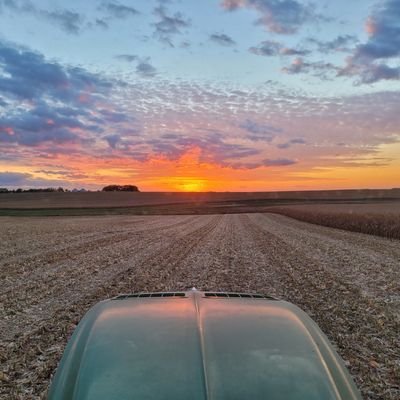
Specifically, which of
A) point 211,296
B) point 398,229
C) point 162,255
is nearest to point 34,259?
point 162,255

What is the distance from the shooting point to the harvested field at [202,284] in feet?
17.8

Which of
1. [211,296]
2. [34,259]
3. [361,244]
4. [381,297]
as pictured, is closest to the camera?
[211,296]

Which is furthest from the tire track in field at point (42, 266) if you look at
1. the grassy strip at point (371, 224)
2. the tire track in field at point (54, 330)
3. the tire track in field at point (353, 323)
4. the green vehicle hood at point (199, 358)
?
the grassy strip at point (371, 224)

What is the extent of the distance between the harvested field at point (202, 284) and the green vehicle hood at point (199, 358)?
2.48m

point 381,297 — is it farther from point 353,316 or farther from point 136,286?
point 136,286

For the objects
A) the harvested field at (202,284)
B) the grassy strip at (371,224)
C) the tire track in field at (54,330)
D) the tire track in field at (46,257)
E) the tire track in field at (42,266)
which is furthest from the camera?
the grassy strip at (371,224)

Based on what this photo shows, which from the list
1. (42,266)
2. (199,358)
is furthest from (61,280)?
(199,358)

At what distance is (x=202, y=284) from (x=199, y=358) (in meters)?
7.70

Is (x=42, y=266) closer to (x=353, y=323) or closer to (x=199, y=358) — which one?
(x=353, y=323)

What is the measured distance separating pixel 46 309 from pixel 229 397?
686 centimetres

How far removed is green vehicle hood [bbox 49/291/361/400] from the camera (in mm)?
2061

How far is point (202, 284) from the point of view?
9891mm

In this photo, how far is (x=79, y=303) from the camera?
27.2 feet

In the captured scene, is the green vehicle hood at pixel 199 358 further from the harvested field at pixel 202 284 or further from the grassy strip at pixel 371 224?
the grassy strip at pixel 371 224
